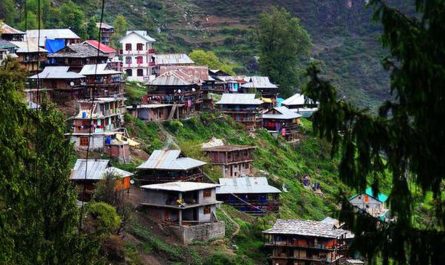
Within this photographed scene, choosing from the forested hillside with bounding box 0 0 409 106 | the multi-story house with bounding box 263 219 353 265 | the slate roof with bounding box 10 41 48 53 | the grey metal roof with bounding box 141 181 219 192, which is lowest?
the multi-story house with bounding box 263 219 353 265

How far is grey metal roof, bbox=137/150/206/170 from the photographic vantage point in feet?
148

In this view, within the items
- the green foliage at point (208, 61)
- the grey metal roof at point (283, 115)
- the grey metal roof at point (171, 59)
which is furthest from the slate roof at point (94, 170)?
the green foliage at point (208, 61)

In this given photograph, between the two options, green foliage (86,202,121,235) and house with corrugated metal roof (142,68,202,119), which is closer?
green foliage (86,202,121,235)

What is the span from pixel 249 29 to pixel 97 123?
6920cm

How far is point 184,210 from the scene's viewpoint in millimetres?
43688

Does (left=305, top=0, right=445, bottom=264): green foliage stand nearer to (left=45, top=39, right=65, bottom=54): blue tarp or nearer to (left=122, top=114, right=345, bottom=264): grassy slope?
(left=122, top=114, right=345, bottom=264): grassy slope

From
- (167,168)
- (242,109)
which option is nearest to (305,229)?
(167,168)

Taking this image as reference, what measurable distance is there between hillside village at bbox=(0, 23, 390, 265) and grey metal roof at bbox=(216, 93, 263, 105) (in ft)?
0.26

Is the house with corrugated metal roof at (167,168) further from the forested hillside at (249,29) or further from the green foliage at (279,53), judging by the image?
the forested hillside at (249,29)

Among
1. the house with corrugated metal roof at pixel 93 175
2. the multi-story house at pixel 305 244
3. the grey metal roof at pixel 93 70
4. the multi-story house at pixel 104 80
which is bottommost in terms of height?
the multi-story house at pixel 305 244

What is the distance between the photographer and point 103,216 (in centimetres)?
3744

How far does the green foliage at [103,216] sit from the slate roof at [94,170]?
364 cm

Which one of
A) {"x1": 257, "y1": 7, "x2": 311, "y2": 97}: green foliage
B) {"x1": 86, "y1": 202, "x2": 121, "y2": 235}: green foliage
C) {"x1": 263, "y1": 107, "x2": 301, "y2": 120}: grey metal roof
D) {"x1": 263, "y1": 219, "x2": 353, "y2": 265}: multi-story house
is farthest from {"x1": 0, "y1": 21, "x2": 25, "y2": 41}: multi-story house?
{"x1": 257, "y1": 7, "x2": 311, "y2": 97}: green foliage

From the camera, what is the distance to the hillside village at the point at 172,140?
142ft
